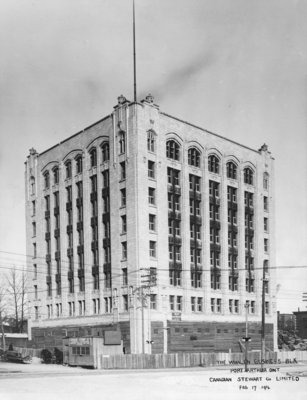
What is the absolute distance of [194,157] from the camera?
69500mm

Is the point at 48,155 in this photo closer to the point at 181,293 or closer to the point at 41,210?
the point at 41,210

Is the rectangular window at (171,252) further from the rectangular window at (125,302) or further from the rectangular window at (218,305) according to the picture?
the rectangular window at (218,305)

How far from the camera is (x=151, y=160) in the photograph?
6362cm

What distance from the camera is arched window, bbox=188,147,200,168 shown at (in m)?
69.0

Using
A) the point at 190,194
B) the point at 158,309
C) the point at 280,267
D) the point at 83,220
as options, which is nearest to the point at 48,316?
the point at 83,220

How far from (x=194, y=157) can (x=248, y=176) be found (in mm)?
11090

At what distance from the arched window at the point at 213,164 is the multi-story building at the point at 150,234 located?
5.6 inches

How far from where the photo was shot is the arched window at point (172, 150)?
217 feet

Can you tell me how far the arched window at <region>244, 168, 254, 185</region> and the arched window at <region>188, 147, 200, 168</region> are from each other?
9.49 meters

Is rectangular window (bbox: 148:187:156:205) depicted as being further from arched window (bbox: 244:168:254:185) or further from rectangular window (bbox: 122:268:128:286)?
arched window (bbox: 244:168:254:185)

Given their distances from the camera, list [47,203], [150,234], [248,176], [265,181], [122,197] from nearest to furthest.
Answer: [150,234] < [122,197] < [47,203] < [248,176] < [265,181]

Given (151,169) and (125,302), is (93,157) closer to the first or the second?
(151,169)

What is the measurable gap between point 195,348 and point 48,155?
3334 centimetres

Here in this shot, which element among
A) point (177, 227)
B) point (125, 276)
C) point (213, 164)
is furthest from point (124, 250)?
point (213, 164)
